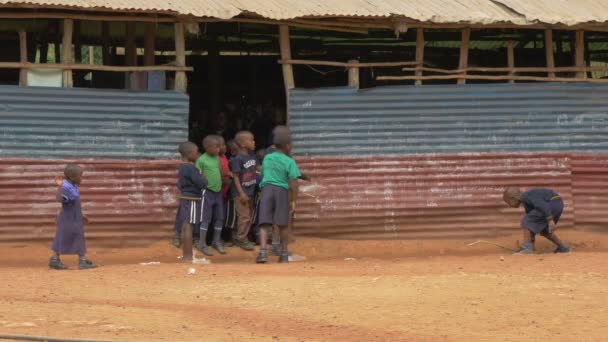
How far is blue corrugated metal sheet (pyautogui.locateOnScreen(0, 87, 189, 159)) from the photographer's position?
12297 millimetres

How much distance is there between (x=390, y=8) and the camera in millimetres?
12711

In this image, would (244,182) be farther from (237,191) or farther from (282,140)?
(282,140)

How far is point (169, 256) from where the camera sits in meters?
12.5

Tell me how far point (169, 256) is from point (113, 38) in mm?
4453

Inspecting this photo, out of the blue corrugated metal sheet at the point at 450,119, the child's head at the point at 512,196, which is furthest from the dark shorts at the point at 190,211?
the child's head at the point at 512,196

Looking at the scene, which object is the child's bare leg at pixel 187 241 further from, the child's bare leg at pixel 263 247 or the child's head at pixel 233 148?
the child's head at pixel 233 148

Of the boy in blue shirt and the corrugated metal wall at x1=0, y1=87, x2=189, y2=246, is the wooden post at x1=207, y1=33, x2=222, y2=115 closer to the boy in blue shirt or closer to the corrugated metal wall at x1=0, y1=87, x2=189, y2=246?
the corrugated metal wall at x1=0, y1=87, x2=189, y2=246

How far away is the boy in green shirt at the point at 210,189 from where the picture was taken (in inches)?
483

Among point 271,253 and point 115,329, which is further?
point 271,253

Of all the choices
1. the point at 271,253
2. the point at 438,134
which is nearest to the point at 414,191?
the point at 438,134

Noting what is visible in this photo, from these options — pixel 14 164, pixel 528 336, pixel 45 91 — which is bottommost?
pixel 528 336

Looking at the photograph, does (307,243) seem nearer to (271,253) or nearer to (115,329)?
(271,253)

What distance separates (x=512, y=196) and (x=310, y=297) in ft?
12.3

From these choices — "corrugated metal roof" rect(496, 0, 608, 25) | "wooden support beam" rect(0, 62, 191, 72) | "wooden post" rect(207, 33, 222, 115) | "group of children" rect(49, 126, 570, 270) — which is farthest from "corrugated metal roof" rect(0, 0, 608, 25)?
"wooden post" rect(207, 33, 222, 115)
